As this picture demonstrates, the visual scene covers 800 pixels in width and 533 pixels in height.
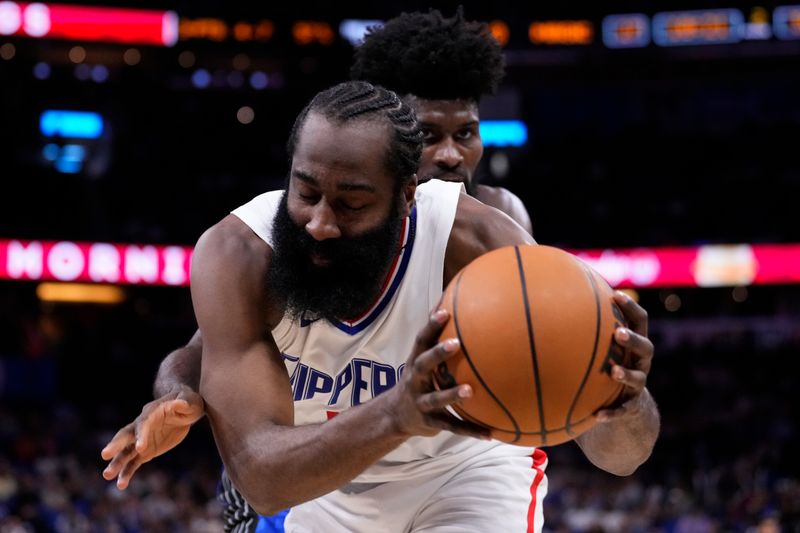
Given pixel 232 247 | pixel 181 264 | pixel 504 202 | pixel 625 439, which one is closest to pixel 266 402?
pixel 232 247

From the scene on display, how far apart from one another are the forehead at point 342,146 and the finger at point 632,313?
0.76 metres

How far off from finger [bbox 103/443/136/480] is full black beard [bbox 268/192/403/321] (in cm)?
55

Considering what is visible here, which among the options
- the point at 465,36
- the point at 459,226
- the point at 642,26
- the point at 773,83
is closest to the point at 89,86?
the point at 642,26

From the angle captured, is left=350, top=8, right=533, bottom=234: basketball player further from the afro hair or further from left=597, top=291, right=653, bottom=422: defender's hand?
left=597, top=291, right=653, bottom=422: defender's hand

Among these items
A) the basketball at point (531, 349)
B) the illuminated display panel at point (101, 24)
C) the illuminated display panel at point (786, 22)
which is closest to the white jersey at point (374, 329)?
the basketball at point (531, 349)

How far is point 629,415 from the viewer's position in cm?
263

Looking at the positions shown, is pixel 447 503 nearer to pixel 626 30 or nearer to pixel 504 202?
pixel 504 202

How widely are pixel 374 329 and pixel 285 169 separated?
628 inches

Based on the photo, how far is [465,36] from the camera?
14.3 ft

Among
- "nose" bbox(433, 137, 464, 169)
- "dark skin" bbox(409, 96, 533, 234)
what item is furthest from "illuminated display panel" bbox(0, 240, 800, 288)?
"nose" bbox(433, 137, 464, 169)

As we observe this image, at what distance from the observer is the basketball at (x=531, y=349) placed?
222 cm

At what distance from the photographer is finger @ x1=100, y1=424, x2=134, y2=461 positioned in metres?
2.62

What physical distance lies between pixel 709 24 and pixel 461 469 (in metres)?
16.2

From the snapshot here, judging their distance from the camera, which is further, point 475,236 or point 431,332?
point 475,236
